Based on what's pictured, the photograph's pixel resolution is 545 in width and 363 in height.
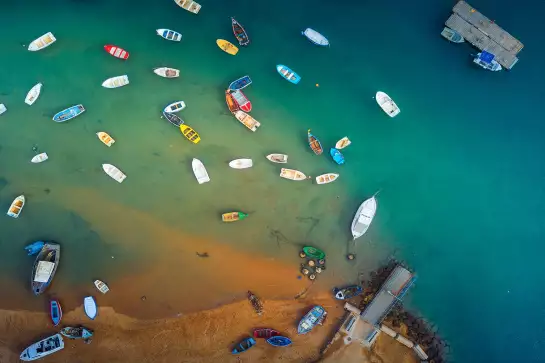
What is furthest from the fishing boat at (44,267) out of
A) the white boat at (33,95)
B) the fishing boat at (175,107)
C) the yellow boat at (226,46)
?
the yellow boat at (226,46)

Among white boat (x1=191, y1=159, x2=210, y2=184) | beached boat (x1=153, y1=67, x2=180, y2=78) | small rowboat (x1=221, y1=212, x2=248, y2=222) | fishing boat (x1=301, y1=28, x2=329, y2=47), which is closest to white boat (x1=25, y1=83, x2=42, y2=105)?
beached boat (x1=153, y1=67, x2=180, y2=78)

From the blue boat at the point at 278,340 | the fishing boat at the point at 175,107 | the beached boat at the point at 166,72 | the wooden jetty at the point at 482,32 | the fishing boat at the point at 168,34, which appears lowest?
the blue boat at the point at 278,340

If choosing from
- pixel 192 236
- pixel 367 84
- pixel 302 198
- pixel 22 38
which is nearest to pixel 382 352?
pixel 302 198

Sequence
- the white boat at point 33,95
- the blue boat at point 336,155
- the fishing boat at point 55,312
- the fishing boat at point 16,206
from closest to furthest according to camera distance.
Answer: the fishing boat at point 55,312 < the fishing boat at point 16,206 < the white boat at point 33,95 < the blue boat at point 336,155

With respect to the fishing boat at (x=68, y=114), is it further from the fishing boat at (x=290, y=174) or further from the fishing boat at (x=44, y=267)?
the fishing boat at (x=290, y=174)

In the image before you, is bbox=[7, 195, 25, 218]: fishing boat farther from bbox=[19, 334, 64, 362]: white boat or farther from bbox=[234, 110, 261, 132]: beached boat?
bbox=[234, 110, 261, 132]: beached boat

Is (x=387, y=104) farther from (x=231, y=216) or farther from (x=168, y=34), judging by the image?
(x=168, y=34)

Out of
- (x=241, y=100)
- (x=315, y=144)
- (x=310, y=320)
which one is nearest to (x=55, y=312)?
(x=310, y=320)
